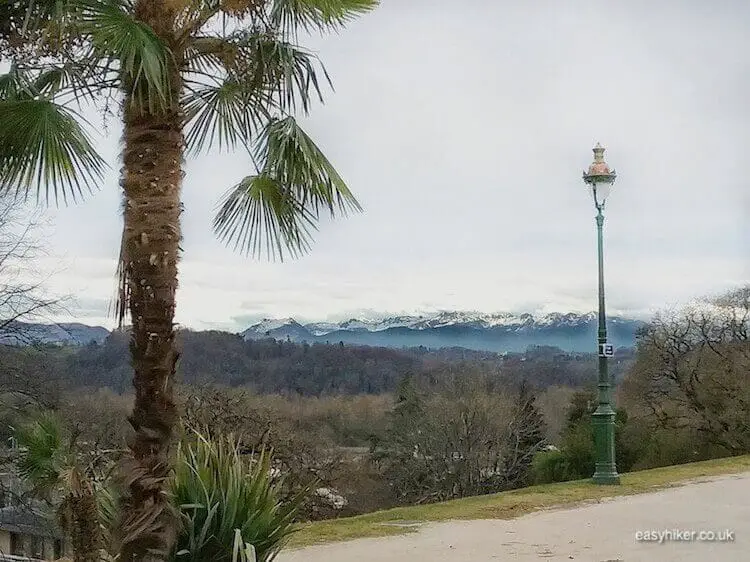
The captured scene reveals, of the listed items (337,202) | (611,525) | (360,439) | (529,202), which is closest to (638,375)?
(529,202)

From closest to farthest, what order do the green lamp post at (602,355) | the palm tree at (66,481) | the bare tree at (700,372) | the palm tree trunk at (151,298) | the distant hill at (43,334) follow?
the palm tree at (66,481), the palm tree trunk at (151,298), the green lamp post at (602,355), the distant hill at (43,334), the bare tree at (700,372)

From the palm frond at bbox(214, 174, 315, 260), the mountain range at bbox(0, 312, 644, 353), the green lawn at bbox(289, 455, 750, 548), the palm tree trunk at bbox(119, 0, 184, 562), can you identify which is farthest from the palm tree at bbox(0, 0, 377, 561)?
the mountain range at bbox(0, 312, 644, 353)

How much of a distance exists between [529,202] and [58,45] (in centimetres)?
1524

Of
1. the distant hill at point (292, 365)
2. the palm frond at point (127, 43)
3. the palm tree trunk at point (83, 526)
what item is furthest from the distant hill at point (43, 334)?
the palm frond at point (127, 43)

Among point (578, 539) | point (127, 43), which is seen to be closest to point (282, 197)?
point (127, 43)

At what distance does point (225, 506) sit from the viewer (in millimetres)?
5527

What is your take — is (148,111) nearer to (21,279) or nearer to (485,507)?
(485,507)

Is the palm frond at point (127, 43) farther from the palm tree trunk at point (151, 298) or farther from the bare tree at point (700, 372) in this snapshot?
the bare tree at point (700, 372)

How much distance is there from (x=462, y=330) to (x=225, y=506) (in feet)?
62.9

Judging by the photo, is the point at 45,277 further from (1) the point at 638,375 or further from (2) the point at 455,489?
(1) the point at 638,375

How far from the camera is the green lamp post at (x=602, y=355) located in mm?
11075

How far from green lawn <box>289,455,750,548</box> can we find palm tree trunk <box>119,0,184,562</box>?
9.30 feet

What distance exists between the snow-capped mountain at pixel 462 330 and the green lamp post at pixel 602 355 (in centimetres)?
566

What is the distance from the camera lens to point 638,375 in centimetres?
2100
